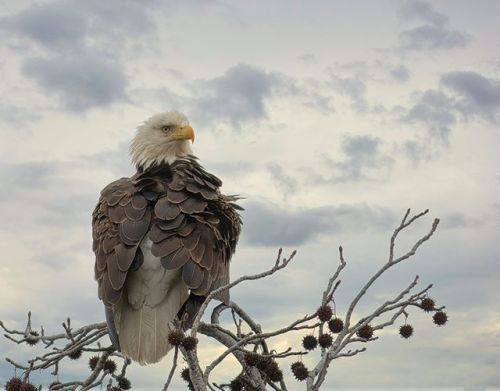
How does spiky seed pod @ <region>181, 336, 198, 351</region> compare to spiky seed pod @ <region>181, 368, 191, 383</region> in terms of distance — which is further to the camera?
spiky seed pod @ <region>181, 368, 191, 383</region>

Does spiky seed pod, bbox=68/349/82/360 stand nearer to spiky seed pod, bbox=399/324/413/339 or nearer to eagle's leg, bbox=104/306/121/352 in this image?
eagle's leg, bbox=104/306/121/352

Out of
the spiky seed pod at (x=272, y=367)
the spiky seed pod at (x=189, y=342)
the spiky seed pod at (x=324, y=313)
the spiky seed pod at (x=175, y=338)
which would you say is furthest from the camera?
the spiky seed pod at (x=272, y=367)

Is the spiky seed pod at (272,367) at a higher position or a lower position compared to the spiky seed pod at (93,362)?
lower

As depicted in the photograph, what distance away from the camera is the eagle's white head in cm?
897

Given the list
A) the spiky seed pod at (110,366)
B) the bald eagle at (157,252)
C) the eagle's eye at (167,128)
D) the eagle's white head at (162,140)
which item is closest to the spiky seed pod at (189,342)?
the bald eagle at (157,252)

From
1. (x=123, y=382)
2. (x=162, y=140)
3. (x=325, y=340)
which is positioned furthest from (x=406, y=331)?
(x=162, y=140)

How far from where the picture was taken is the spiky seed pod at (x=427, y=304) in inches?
251

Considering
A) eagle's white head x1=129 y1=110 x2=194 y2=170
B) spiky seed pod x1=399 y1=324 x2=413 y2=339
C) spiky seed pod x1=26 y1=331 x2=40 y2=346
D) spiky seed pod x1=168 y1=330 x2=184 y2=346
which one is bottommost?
spiky seed pod x1=168 y1=330 x2=184 y2=346

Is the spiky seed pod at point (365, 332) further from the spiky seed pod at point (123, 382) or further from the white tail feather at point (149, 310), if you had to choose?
the spiky seed pod at point (123, 382)

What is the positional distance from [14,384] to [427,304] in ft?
11.7

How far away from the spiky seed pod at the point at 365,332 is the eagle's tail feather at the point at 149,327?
1.57 m

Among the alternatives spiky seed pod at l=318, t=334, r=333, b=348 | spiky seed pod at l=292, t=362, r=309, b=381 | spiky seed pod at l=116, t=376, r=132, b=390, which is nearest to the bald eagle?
spiky seed pod at l=116, t=376, r=132, b=390

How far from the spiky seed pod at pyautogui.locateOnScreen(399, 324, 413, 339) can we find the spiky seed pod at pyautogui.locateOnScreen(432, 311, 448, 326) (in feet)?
0.76

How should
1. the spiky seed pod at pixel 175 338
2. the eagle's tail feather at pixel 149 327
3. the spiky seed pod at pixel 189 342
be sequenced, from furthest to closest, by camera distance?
the eagle's tail feather at pixel 149 327 → the spiky seed pod at pixel 189 342 → the spiky seed pod at pixel 175 338
